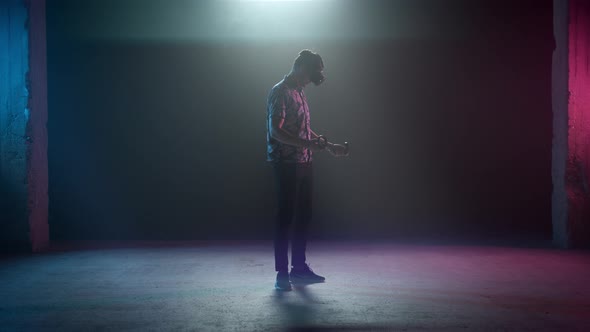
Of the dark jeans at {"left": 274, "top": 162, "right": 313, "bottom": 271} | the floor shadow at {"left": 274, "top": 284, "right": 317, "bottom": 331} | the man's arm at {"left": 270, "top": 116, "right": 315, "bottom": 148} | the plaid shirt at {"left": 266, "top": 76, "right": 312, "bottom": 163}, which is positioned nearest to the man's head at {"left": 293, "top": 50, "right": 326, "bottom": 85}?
the plaid shirt at {"left": 266, "top": 76, "right": 312, "bottom": 163}

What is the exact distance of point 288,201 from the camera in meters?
3.73

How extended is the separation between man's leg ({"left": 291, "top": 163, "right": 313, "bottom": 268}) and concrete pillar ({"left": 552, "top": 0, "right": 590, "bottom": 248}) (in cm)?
312

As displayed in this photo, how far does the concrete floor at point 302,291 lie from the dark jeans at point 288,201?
0.30 meters

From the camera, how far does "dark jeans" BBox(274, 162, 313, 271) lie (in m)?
3.73

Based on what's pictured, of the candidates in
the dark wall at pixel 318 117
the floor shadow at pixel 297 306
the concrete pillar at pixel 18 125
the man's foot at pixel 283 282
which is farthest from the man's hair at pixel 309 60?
the concrete pillar at pixel 18 125

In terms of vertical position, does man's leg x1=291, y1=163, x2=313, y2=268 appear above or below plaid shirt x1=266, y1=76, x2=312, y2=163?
below

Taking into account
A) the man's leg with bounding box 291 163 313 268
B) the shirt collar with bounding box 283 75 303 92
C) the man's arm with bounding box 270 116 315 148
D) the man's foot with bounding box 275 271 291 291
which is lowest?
the man's foot with bounding box 275 271 291 291

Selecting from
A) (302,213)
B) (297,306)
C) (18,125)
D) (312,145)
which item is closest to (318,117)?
(302,213)

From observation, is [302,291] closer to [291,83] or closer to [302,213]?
[302,213]

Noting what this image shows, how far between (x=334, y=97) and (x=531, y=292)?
3618 mm

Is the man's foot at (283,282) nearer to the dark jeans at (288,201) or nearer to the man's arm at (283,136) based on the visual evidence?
the dark jeans at (288,201)

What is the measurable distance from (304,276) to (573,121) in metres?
3.51

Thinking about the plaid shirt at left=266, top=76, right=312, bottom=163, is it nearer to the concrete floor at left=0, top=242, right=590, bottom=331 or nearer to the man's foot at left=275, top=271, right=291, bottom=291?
the man's foot at left=275, top=271, right=291, bottom=291

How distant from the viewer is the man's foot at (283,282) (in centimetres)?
365
